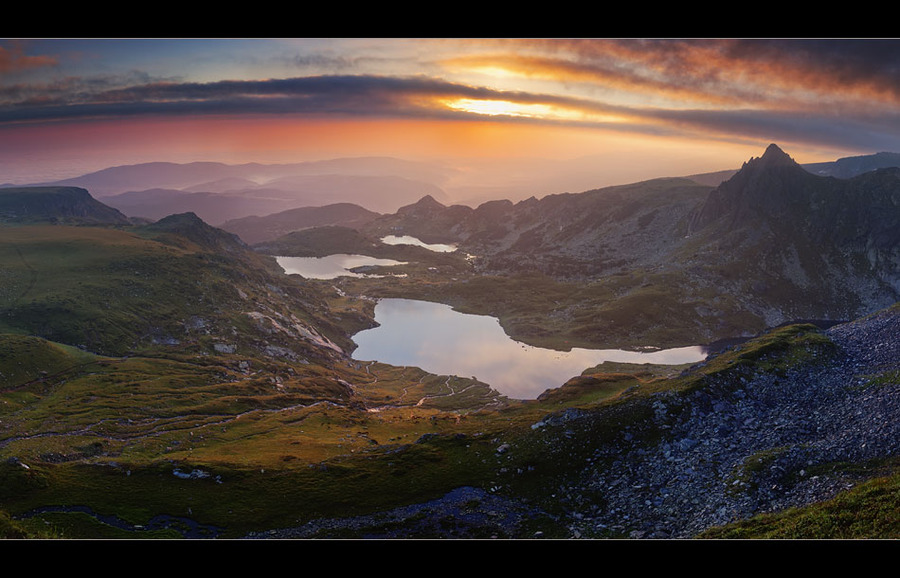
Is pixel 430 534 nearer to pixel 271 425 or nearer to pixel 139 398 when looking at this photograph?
pixel 271 425

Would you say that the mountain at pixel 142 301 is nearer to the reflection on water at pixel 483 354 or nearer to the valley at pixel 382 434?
the valley at pixel 382 434

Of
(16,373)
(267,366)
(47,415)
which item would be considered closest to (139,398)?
(47,415)

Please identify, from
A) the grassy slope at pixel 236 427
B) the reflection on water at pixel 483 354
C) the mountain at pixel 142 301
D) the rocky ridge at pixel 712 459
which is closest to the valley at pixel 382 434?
the rocky ridge at pixel 712 459

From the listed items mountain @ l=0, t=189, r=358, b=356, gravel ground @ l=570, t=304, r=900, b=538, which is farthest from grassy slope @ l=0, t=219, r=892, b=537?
gravel ground @ l=570, t=304, r=900, b=538

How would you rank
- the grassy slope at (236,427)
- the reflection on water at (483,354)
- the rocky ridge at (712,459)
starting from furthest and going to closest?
1. the reflection on water at (483,354)
2. the grassy slope at (236,427)
3. the rocky ridge at (712,459)

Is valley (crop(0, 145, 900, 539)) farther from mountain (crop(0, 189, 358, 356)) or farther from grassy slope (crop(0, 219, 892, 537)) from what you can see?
mountain (crop(0, 189, 358, 356))

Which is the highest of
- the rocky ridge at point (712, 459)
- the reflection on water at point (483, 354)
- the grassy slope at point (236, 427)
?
the rocky ridge at point (712, 459)

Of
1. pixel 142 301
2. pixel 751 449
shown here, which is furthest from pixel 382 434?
pixel 142 301

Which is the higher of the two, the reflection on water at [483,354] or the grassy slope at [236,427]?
the grassy slope at [236,427]
